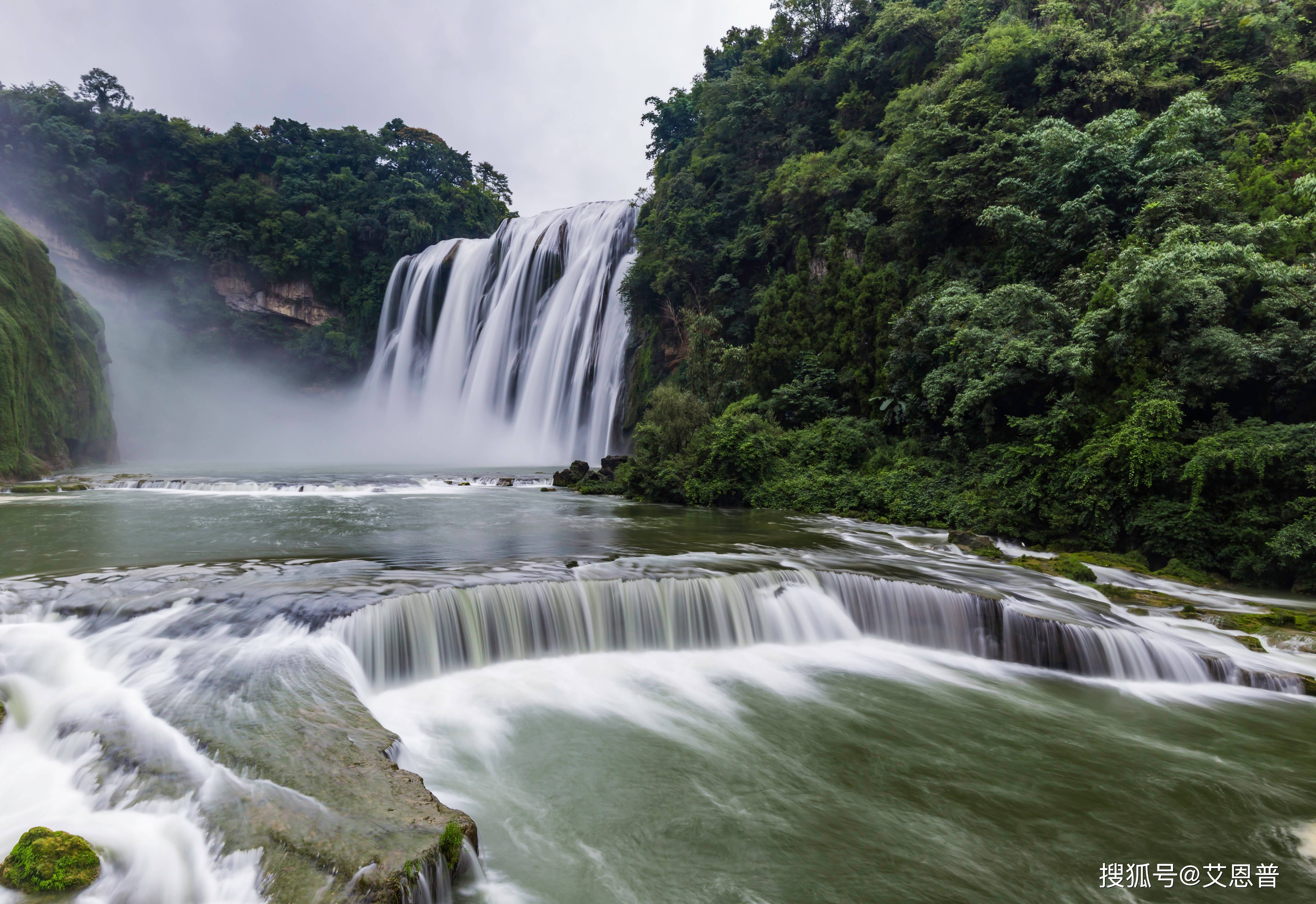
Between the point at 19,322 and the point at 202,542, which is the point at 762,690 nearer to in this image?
the point at 202,542

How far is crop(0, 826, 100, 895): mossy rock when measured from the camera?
9.29 ft

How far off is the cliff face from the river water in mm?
13546

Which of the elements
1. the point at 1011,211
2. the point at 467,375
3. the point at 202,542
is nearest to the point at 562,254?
the point at 467,375

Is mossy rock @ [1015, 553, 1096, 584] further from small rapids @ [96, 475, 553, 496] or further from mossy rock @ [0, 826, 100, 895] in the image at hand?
small rapids @ [96, 475, 553, 496]

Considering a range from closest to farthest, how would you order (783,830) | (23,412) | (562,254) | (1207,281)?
(783,830)
(1207,281)
(23,412)
(562,254)

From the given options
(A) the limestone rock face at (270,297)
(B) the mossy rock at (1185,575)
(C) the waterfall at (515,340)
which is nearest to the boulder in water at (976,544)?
(B) the mossy rock at (1185,575)

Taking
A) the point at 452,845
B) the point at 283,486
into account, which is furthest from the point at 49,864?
the point at 283,486

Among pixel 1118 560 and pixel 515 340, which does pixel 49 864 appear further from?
pixel 515 340

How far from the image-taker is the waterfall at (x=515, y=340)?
31.1 m

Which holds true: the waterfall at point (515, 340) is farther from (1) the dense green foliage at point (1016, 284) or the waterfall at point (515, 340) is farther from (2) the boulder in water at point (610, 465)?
(2) the boulder in water at point (610, 465)

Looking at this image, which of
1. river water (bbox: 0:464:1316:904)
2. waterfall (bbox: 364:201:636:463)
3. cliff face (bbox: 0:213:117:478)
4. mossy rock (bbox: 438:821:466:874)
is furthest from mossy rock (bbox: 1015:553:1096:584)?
cliff face (bbox: 0:213:117:478)

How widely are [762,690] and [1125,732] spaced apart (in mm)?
3096

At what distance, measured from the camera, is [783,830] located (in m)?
3.87

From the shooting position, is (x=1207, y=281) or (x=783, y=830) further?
(x=1207, y=281)
